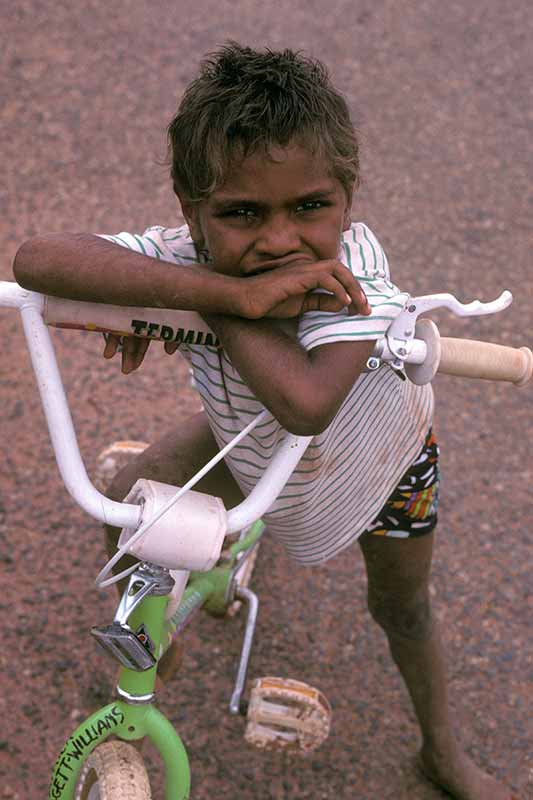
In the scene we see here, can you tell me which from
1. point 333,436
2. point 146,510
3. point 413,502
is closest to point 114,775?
→ point 146,510

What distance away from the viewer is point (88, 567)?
299 cm

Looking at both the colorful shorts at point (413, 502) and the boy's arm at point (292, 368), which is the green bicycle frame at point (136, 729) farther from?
the colorful shorts at point (413, 502)

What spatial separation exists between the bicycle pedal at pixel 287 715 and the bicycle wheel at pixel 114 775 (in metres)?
0.73

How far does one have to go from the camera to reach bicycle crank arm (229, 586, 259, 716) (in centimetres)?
254

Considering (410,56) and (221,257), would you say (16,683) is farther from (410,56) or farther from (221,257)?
(410,56)

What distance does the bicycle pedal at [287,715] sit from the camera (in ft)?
7.91

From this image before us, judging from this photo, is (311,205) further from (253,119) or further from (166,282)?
(166,282)

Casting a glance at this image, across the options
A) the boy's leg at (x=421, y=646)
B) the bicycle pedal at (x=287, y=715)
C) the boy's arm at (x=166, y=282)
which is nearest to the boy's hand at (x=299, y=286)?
the boy's arm at (x=166, y=282)

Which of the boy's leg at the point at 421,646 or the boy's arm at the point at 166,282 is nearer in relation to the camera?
the boy's arm at the point at 166,282

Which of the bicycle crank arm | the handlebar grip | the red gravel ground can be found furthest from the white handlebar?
the red gravel ground

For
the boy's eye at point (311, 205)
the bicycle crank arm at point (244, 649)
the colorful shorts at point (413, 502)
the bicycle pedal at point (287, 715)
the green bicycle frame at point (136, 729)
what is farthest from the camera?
the bicycle crank arm at point (244, 649)

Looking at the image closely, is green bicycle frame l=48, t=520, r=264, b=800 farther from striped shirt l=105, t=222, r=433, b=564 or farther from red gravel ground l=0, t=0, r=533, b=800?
red gravel ground l=0, t=0, r=533, b=800

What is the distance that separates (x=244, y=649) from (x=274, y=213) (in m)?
1.41

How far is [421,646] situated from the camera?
2.31 m
